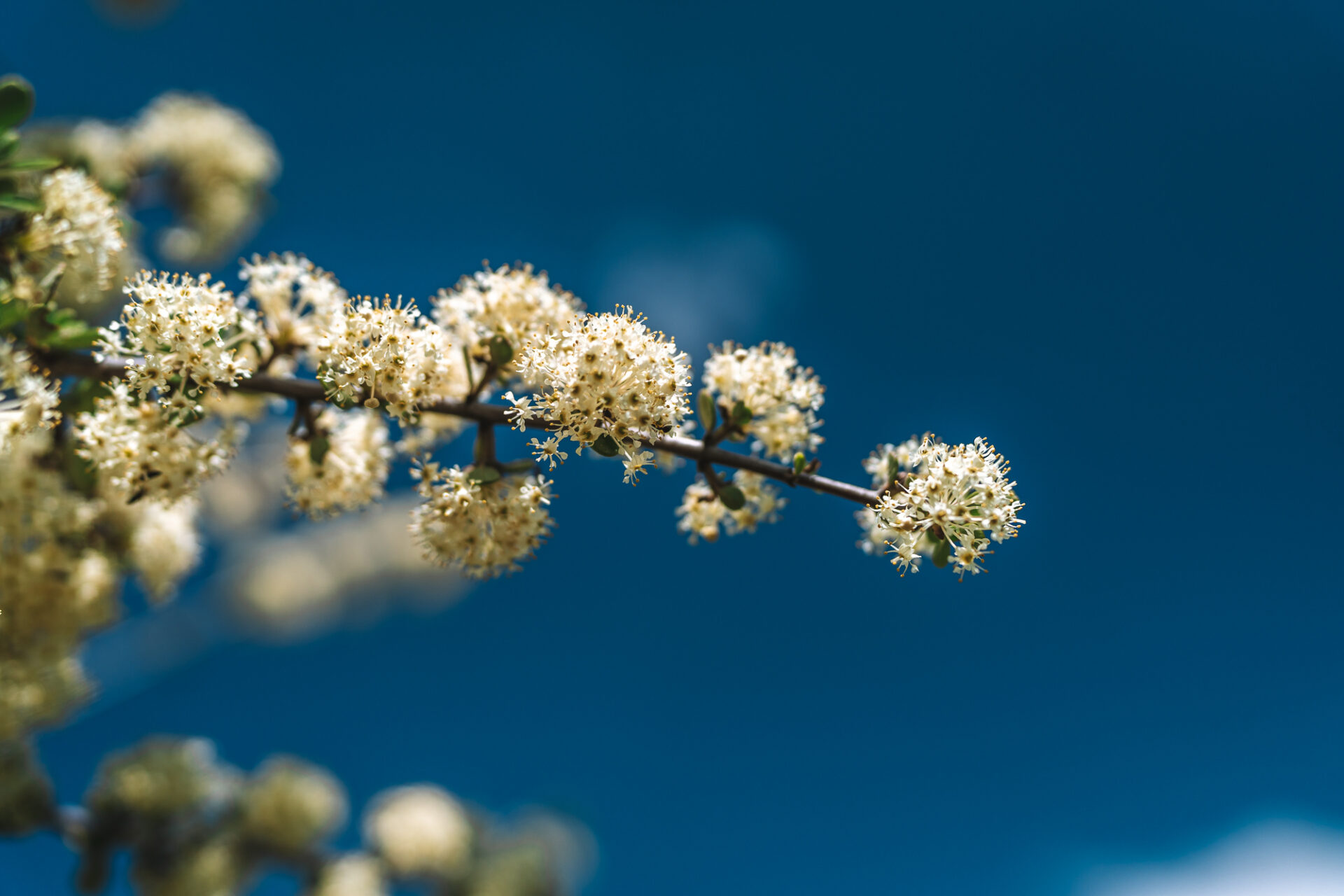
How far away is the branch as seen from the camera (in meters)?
2.61

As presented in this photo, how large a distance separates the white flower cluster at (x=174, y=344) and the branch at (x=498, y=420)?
5.2 inches

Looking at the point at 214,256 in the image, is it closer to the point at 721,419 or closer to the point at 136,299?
the point at 136,299

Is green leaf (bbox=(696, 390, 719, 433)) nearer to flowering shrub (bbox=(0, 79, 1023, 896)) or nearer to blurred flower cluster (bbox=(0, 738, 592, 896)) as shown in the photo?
flowering shrub (bbox=(0, 79, 1023, 896))

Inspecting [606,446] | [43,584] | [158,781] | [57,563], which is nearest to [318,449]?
[606,446]

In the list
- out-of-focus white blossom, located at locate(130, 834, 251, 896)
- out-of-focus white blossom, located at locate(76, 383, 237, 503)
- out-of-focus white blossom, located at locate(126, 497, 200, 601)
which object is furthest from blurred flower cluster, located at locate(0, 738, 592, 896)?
out-of-focus white blossom, located at locate(76, 383, 237, 503)

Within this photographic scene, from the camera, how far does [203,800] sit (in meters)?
6.37

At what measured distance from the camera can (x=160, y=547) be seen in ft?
13.8

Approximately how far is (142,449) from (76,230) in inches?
39.7

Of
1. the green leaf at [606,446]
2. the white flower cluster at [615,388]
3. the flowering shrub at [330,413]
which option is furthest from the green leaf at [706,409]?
the green leaf at [606,446]

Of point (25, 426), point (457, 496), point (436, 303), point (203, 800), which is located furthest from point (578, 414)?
point (203, 800)

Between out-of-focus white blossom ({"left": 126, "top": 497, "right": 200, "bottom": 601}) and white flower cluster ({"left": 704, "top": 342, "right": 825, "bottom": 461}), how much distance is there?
288 cm

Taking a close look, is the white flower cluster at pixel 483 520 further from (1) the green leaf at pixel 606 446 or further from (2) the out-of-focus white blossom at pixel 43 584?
(2) the out-of-focus white blossom at pixel 43 584

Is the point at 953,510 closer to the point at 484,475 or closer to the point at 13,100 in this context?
the point at 484,475

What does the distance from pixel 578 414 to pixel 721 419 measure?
2.16 feet
